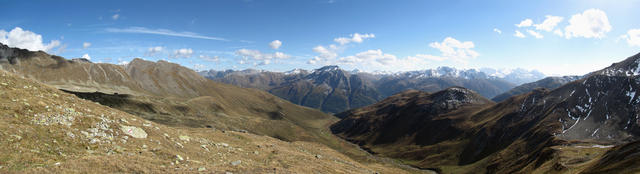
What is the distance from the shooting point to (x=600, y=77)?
176 meters

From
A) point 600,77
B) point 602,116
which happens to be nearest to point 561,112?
point 602,116

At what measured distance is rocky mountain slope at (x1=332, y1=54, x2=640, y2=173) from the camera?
391 feet

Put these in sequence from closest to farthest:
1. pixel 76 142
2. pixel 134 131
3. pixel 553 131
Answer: pixel 76 142, pixel 134 131, pixel 553 131

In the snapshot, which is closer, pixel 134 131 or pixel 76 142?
pixel 76 142

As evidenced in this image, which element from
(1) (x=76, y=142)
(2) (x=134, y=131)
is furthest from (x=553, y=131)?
(1) (x=76, y=142)

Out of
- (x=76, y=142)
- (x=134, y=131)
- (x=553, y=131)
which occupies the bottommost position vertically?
(x=553, y=131)

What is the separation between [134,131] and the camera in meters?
29.8

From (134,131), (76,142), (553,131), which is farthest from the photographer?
(553,131)

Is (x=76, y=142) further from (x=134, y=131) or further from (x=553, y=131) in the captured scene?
(x=553, y=131)

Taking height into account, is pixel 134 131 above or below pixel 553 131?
above

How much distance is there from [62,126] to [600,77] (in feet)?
818

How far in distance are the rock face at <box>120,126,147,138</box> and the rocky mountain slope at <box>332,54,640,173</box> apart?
11076cm

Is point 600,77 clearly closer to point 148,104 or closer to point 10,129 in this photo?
point 10,129

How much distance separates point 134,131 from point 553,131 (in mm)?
178188
